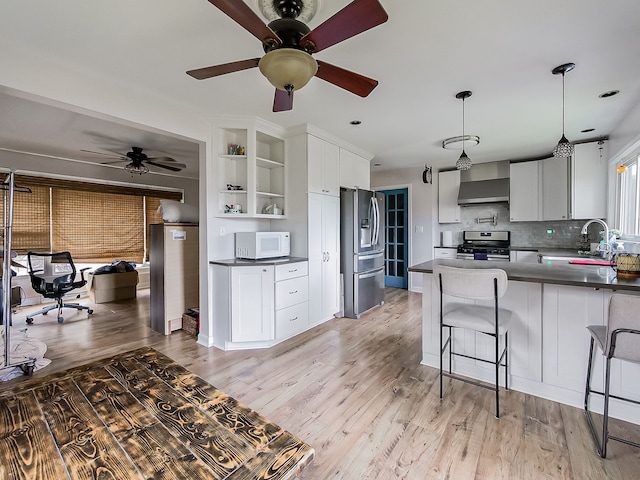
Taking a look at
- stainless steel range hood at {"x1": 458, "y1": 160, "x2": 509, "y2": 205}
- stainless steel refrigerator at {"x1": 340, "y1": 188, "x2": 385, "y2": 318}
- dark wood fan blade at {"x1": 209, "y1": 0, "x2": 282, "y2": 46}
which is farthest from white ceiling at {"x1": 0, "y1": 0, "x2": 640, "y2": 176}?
stainless steel range hood at {"x1": 458, "y1": 160, "x2": 509, "y2": 205}

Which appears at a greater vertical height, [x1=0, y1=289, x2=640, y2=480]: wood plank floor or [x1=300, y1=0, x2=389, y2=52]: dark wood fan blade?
[x1=300, y1=0, x2=389, y2=52]: dark wood fan blade

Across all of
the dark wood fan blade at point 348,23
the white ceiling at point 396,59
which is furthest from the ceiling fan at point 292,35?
the white ceiling at point 396,59

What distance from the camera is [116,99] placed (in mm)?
2504

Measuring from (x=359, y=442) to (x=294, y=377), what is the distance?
878 millimetres

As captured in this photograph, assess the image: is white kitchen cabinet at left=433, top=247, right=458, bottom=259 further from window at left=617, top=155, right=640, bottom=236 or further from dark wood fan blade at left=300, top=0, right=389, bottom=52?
dark wood fan blade at left=300, top=0, right=389, bottom=52

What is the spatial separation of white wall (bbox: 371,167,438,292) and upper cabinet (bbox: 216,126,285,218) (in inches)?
116

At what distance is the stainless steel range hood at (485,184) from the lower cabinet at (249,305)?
363 cm

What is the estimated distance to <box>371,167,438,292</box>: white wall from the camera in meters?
5.56

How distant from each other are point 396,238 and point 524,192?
227cm

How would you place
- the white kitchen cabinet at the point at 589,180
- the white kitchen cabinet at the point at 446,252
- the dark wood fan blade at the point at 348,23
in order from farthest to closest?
the white kitchen cabinet at the point at 446,252 < the white kitchen cabinet at the point at 589,180 < the dark wood fan blade at the point at 348,23

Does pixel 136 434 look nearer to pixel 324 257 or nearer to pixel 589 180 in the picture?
pixel 324 257

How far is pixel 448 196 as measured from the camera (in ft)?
17.8

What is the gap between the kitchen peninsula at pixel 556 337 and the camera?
73.4 inches

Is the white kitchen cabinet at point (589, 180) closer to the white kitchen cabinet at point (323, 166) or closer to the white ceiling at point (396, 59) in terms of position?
the white ceiling at point (396, 59)
